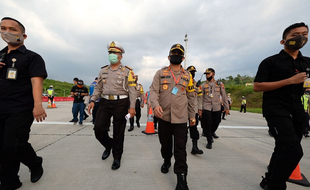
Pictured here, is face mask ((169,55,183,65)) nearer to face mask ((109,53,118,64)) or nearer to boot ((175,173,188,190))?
face mask ((109,53,118,64))

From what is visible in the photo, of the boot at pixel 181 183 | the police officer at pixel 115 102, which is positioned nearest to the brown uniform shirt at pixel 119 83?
the police officer at pixel 115 102

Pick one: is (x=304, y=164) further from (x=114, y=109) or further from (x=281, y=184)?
(x=114, y=109)

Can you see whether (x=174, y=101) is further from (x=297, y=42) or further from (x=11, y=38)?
(x=11, y=38)

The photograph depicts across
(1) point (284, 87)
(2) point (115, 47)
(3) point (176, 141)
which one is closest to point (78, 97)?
(2) point (115, 47)

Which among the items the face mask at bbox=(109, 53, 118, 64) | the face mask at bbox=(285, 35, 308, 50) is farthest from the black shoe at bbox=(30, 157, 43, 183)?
the face mask at bbox=(285, 35, 308, 50)

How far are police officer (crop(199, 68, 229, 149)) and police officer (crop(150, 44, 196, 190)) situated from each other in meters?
1.75

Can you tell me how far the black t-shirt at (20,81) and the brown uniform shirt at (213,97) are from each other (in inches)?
130

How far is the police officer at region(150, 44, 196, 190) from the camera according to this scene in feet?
7.09

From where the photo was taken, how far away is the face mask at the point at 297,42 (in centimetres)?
183

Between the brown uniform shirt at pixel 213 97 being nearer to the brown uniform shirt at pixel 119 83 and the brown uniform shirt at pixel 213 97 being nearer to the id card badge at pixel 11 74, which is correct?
the brown uniform shirt at pixel 119 83

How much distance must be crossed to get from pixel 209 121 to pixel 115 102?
2.44 m

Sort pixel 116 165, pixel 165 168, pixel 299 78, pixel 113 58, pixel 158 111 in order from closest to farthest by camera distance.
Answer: pixel 299 78
pixel 158 111
pixel 165 168
pixel 116 165
pixel 113 58

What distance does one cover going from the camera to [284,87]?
187cm

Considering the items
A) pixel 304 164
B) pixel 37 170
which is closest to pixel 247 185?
pixel 304 164
